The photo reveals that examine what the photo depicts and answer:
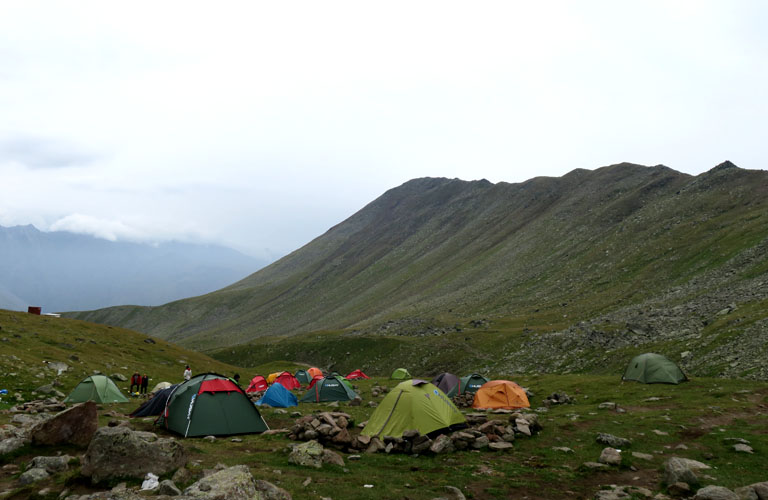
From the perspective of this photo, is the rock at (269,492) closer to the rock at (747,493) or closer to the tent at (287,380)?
the rock at (747,493)

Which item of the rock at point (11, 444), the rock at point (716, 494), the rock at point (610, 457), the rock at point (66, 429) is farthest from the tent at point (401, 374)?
the rock at point (716, 494)

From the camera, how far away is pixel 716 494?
11.0 metres

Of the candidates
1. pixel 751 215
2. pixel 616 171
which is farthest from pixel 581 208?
Answer: pixel 751 215

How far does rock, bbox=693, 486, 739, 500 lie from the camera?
1087cm

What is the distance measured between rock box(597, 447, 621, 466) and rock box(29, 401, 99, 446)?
17.1m

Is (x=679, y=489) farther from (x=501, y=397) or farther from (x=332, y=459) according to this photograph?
(x=501, y=397)

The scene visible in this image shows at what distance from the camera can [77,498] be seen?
9805 mm

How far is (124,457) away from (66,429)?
455cm

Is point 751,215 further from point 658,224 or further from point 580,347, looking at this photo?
point 580,347

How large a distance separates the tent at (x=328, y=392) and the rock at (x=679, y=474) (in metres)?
24.5

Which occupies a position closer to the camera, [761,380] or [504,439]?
[504,439]

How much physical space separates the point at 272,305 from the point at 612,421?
169 m

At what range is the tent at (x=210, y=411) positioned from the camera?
18844 mm

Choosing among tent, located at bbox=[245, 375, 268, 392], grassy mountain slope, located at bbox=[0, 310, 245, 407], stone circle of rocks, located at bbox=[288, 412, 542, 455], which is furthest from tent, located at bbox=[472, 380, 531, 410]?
grassy mountain slope, located at bbox=[0, 310, 245, 407]
